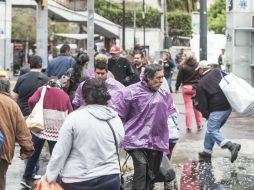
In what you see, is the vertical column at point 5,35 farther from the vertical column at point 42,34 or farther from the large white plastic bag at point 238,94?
the large white plastic bag at point 238,94

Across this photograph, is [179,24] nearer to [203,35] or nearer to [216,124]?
[203,35]

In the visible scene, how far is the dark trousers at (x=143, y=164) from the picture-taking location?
733 centimetres

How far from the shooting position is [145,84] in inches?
292

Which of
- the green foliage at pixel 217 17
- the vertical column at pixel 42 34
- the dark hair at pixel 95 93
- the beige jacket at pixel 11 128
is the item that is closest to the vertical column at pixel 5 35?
the vertical column at pixel 42 34

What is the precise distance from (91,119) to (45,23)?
963cm

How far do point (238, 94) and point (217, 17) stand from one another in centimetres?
5643

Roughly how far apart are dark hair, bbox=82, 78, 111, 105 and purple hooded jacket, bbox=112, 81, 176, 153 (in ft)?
5.91

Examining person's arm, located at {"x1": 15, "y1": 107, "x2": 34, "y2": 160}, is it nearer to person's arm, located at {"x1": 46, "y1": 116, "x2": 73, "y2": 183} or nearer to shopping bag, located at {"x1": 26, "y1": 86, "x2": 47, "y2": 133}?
person's arm, located at {"x1": 46, "y1": 116, "x2": 73, "y2": 183}

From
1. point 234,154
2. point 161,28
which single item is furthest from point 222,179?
point 161,28

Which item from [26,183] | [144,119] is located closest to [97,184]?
[144,119]

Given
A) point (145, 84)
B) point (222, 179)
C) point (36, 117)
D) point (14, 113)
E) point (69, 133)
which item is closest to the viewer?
point (69, 133)

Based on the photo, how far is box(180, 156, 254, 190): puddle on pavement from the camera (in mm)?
8953

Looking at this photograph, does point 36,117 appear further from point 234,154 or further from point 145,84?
point 234,154

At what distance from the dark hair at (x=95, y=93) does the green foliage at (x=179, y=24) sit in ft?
196
